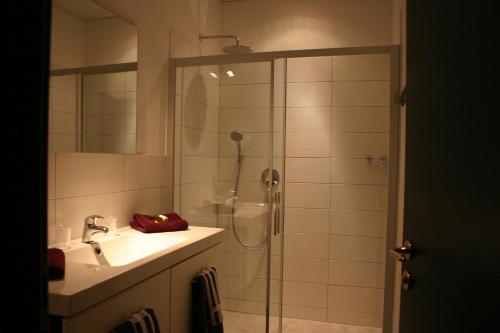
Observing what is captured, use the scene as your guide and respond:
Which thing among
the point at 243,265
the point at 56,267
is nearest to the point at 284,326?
the point at 243,265

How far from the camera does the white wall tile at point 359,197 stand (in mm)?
2914

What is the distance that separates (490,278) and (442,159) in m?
0.33

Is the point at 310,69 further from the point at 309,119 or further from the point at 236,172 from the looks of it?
the point at 236,172

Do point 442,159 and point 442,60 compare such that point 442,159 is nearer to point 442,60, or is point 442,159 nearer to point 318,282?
point 442,60

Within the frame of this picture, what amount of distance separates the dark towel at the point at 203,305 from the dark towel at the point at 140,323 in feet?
1.19

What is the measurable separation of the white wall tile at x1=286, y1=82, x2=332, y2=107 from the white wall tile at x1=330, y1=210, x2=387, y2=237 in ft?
3.07

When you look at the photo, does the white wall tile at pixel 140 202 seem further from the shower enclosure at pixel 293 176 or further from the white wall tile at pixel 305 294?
the white wall tile at pixel 305 294

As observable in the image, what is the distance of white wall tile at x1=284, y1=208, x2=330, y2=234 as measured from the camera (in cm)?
305

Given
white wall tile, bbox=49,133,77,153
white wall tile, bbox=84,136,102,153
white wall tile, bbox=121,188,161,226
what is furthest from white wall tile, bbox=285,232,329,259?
white wall tile, bbox=49,133,77,153

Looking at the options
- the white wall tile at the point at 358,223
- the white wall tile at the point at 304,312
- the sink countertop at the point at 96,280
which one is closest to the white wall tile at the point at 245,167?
the sink countertop at the point at 96,280

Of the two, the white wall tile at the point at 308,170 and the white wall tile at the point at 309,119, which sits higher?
the white wall tile at the point at 309,119

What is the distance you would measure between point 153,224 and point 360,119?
73.6 inches

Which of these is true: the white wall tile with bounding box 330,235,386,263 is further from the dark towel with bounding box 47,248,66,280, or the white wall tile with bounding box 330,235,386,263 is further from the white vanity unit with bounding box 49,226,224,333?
the dark towel with bounding box 47,248,66,280

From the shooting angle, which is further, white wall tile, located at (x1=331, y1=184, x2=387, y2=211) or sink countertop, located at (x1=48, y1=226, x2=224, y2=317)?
white wall tile, located at (x1=331, y1=184, x2=387, y2=211)
